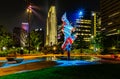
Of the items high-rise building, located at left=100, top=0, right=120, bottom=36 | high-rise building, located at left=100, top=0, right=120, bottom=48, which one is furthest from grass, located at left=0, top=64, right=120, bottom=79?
high-rise building, located at left=100, top=0, right=120, bottom=36

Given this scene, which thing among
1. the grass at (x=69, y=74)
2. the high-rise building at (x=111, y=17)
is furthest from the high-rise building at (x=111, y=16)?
the grass at (x=69, y=74)

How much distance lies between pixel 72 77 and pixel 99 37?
257 ft

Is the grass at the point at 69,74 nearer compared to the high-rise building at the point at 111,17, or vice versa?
the grass at the point at 69,74

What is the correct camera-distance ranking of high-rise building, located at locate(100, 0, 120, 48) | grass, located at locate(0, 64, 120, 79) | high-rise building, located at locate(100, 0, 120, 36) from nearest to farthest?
grass, located at locate(0, 64, 120, 79) → high-rise building, located at locate(100, 0, 120, 48) → high-rise building, located at locate(100, 0, 120, 36)

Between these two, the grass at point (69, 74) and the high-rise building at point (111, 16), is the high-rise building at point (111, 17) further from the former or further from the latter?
the grass at point (69, 74)

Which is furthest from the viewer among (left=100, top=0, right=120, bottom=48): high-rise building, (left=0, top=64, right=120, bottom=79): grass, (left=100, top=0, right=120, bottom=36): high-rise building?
(left=100, top=0, right=120, bottom=36): high-rise building

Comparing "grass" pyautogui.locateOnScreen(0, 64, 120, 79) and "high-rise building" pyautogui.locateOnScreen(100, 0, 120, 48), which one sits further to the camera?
"high-rise building" pyautogui.locateOnScreen(100, 0, 120, 48)

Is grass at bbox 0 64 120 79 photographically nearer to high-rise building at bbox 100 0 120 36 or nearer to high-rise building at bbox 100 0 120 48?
high-rise building at bbox 100 0 120 48

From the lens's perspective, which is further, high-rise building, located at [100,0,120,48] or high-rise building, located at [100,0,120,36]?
high-rise building, located at [100,0,120,36]

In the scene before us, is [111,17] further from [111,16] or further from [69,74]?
[69,74]

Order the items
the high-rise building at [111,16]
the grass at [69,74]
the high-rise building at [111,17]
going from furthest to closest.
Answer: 1. the high-rise building at [111,16]
2. the high-rise building at [111,17]
3. the grass at [69,74]

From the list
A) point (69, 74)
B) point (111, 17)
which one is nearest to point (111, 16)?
point (111, 17)

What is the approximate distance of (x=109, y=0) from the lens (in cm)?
19112

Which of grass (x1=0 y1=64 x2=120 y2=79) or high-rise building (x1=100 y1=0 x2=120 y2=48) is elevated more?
high-rise building (x1=100 y1=0 x2=120 y2=48)
